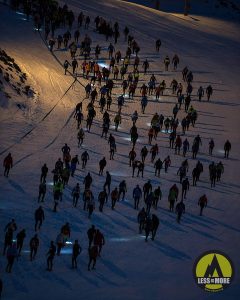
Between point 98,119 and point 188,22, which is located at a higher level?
Result: point 188,22

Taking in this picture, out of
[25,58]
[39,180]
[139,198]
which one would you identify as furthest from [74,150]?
[25,58]

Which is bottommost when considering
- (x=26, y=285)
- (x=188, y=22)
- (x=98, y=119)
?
(x=26, y=285)

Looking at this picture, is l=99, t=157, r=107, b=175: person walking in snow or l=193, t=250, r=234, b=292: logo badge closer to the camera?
l=193, t=250, r=234, b=292: logo badge

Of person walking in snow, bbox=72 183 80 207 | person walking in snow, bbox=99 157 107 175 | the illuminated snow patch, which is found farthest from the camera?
person walking in snow, bbox=99 157 107 175

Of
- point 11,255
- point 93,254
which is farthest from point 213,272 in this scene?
point 11,255

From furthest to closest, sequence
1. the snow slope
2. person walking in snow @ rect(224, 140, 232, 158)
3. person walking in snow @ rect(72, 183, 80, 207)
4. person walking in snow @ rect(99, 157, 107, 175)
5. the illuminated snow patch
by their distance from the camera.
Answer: person walking in snow @ rect(224, 140, 232, 158), person walking in snow @ rect(99, 157, 107, 175), person walking in snow @ rect(72, 183, 80, 207), the illuminated snow patch, the snow slope

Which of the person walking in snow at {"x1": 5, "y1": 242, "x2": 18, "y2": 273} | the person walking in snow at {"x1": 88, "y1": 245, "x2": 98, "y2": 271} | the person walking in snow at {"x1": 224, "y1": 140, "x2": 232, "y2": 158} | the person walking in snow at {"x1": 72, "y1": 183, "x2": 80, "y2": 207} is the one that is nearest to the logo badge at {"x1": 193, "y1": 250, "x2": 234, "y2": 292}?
the person walking in snow at {"x1": 88, "y1": 245, "x2": 98, "y2": 271}

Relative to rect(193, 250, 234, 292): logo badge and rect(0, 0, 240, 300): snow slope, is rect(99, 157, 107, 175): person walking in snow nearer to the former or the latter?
rect(0, 0, 240, 300): snow slope

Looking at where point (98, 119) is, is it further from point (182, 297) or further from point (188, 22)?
point (188, 22)
